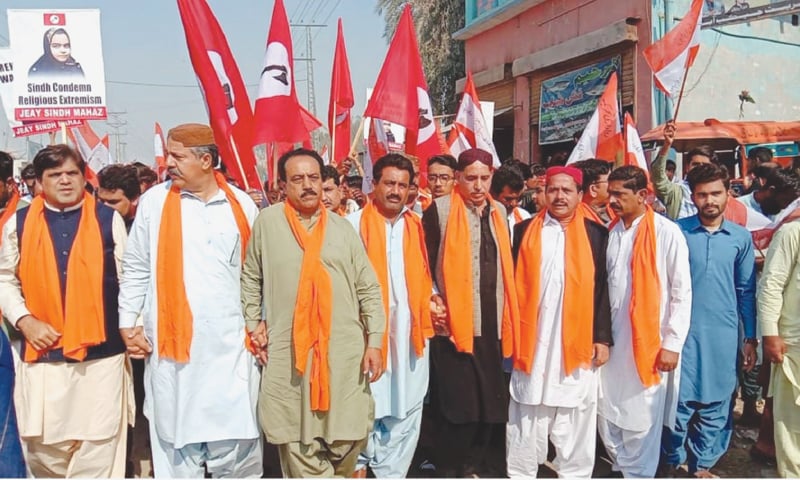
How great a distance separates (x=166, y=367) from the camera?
282 cm

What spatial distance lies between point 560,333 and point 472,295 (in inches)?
19.4

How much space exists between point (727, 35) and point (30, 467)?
39.5ft

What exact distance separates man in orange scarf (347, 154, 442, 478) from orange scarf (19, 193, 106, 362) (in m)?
1.31

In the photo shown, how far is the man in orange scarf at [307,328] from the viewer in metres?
2.79

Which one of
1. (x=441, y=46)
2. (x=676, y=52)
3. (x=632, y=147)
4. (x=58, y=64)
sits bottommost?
(x=632, y=147)

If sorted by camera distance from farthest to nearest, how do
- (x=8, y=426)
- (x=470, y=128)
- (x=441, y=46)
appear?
(x=441, y=46) < (x=470, y=128) < (x=8, y=426)

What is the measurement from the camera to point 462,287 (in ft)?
11.2

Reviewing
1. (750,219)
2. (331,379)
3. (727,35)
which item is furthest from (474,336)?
(727,35)

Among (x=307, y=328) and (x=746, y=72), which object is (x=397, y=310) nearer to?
(x=307, y=328)

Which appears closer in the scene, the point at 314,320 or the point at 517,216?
the point at 314,320

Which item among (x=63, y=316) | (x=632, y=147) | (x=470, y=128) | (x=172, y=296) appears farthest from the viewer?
(x=470, y=128)

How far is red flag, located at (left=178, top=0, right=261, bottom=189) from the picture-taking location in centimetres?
358

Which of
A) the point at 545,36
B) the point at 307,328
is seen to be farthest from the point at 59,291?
the point at 545,36

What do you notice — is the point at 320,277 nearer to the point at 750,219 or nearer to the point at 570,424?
the point at 570,424
